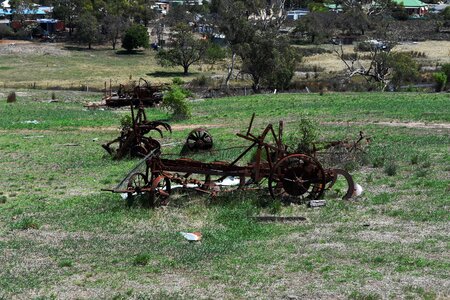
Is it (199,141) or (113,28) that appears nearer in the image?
(199,141)

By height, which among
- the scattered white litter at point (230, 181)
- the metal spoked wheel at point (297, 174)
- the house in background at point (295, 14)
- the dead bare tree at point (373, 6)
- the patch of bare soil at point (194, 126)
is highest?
the dead bare tree at point (373, 6)

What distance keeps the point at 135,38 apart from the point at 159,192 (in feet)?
239

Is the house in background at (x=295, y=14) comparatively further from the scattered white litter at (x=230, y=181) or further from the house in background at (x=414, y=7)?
the scattered white litter at (x=230, y=181)

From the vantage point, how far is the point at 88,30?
92.3 meters

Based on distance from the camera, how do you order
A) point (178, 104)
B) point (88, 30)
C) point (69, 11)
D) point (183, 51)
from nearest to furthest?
point (178, 104)
point (183, 51)
point (88, 30)
point (69, 11)

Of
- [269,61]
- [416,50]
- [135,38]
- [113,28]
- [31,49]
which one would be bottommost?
[31,49]

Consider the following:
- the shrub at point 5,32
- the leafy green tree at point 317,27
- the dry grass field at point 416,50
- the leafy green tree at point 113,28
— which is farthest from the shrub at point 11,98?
the shrub at point 5,32

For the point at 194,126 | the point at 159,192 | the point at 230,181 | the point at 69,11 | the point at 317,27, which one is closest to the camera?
the point at 159,192

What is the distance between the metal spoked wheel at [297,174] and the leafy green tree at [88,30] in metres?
78.6

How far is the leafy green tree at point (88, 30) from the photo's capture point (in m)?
92.4

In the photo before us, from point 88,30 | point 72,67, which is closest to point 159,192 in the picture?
point 72,67

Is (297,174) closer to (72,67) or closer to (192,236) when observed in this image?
(192,236)

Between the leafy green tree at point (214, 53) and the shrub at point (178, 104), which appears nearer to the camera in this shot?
the shrub at point (178, 104)

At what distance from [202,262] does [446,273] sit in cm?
407
